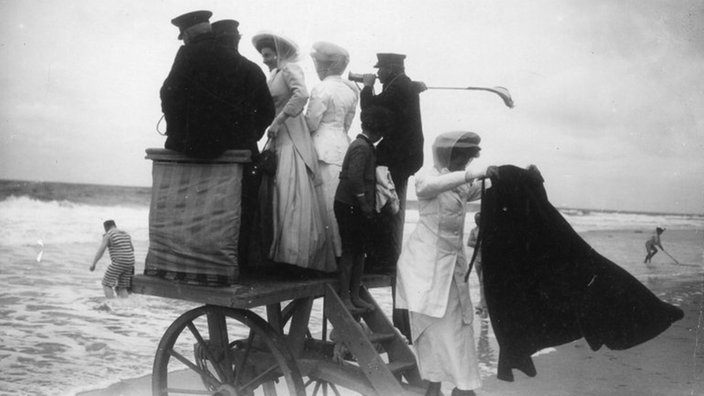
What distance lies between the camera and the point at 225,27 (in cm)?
381

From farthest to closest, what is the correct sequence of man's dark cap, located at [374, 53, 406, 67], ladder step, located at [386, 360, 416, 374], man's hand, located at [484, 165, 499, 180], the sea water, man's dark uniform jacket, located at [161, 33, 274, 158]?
the sea water
man's dark cap, located at [374, 53, 406, 67]
ladder step, located at [386, 360, 416, 374]
man's dark uniform jacket, located at [161, 33, 274, 158]
man's hand, located at [484, 165, 499, 180]

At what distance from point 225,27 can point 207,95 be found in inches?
16.4

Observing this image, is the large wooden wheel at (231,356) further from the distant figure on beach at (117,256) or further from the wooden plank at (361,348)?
the distant figure on beach at (117,256)

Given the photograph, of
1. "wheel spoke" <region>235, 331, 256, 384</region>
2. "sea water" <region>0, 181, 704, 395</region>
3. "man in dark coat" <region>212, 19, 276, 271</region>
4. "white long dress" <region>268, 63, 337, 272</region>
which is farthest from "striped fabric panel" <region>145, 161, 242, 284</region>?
"sea water" <region>0, 181, 704, 395</region>

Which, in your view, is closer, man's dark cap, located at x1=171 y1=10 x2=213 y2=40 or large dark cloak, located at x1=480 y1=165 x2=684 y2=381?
large dark cloak, located at x1=480 y1=165 x2=684 y2=381

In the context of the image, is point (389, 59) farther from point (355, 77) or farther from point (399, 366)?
point (399, 366)

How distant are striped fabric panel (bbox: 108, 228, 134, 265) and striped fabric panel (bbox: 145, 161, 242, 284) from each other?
224 inches

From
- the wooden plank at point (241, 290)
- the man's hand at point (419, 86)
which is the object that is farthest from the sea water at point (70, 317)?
the man's hand at point (419, 86)

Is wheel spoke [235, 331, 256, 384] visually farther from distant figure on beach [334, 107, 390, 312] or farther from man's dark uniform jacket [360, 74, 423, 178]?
man's dark uniform jacket [360, 74, 423, 178]

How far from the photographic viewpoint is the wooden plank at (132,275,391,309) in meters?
3.40

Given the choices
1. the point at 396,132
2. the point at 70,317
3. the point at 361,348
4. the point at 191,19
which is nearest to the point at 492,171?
the point at 396,132

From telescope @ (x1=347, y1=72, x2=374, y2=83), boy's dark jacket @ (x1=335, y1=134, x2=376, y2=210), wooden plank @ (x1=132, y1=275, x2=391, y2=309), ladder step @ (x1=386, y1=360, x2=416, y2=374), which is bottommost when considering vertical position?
ladder step @ (x1=386, y1=360, x2=416, y2=374)

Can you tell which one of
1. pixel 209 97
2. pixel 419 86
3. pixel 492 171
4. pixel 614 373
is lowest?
pixel 614 373

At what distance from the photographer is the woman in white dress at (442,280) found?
139 inches
